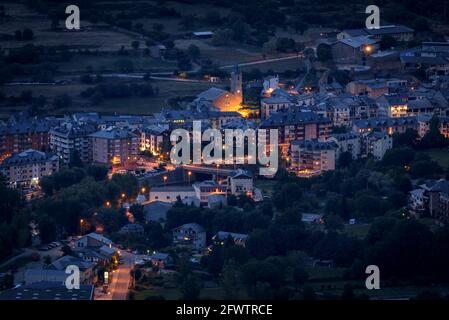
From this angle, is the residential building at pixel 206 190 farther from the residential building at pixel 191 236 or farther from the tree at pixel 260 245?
the tree at pixel 260 245

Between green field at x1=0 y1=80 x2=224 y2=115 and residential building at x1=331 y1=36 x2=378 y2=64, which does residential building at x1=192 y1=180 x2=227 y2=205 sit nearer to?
green field at x1=0 y1=80 x2=224 y2=115

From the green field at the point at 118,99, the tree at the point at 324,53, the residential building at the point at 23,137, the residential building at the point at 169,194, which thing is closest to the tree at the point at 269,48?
the tree at the point at 324,53

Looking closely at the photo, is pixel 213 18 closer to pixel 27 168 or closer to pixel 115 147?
pixel 115 147

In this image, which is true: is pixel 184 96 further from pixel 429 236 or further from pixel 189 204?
pixel 429 236

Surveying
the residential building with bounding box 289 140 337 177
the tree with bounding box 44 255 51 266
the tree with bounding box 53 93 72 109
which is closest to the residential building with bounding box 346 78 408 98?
the residential building with bounding box 289 140 337 177
